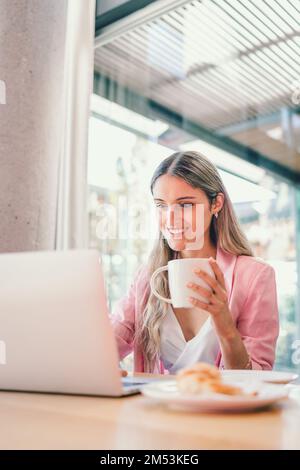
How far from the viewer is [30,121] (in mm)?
1711

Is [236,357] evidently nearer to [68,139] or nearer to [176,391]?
[176,391]

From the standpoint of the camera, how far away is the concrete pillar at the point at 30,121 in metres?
1.63

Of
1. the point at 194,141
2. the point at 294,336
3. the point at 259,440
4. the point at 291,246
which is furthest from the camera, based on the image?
the point at 291,246

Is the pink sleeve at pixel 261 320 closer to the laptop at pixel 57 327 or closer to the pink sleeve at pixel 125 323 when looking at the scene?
the pink sleeve at pixel 125 323

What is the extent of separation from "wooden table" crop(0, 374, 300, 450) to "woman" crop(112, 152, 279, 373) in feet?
2.38

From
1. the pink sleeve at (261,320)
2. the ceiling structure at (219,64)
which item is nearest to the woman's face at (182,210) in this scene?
the pink sleeve at (261,320)

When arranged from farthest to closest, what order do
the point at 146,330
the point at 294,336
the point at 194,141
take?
the point at 294,336, the point at 194,141, the point at 146,330

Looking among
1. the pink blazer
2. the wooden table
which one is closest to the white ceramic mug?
the wooden table

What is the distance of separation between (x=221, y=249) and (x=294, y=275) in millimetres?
2777

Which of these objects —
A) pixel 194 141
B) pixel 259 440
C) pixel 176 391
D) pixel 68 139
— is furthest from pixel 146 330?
pixel 194 141

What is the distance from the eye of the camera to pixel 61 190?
1.88 m

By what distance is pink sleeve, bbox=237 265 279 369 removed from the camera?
56.3 inches

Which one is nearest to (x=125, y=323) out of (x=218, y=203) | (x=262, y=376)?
(x=218, y=203)

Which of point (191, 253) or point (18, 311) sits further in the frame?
point (191, 253)
